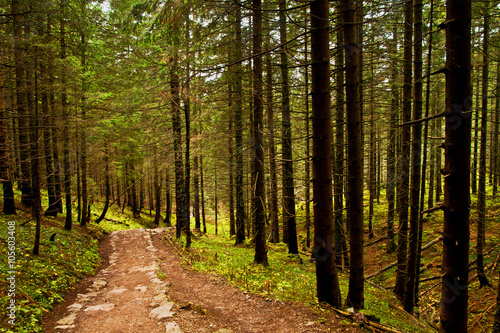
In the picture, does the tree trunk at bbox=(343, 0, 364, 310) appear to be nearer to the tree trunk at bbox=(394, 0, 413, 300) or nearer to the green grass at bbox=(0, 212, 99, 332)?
the tree trunk at bbox=(394, 0, 413, 300)

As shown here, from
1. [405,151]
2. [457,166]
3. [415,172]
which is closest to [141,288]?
[457,166]

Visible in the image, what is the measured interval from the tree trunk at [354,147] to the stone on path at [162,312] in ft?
13.3

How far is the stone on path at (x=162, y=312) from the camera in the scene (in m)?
5.49

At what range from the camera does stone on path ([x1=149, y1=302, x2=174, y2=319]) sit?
216 inches

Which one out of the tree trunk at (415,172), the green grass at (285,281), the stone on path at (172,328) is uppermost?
the tree trunk at (415,172)

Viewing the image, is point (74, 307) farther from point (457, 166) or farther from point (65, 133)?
point (65, 133)

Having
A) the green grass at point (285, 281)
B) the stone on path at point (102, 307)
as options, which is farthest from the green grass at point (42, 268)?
the green grass at point (285, 281)

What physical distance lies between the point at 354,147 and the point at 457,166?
2413 millimetres

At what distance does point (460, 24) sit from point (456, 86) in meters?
0.71

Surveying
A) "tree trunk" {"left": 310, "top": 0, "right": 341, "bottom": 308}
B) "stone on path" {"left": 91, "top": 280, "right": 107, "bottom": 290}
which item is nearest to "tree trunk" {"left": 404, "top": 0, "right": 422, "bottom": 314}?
"tree trunk" {"left": 310, "top": 0, "right": 341, "bottom": 308}

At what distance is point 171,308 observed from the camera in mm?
5848

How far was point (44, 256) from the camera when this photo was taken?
8422 mm

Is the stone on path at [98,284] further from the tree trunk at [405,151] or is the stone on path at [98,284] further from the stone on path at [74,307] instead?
the tree trunk at [405,151]

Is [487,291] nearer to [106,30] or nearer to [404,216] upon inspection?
[404,216]
